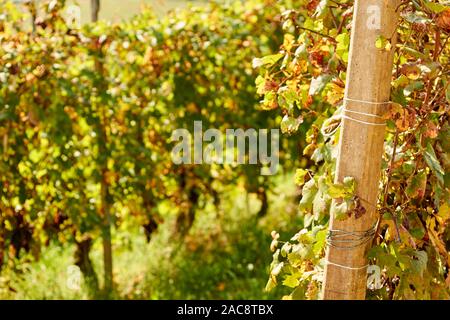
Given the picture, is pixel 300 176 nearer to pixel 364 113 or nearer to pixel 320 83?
pixel 320 83

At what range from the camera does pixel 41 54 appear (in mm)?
3748

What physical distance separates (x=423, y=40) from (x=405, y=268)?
2.16 ft

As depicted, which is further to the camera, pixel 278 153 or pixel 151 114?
pixel 278 153

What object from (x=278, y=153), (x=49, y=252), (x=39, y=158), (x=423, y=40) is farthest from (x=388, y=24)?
(x=49, y=252)

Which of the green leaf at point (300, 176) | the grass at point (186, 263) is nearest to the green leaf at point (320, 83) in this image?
the green leaf at point (300, 176)

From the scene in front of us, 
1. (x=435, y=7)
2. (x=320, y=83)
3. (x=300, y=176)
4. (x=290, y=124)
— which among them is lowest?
(x=300, y=176)

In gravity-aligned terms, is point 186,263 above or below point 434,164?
below

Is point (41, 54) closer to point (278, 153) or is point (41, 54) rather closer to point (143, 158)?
point (143, 158)

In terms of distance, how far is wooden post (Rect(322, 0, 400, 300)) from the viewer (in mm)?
1729

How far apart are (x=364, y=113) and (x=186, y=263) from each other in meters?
3.01

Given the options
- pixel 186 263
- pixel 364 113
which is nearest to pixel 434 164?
pixel 364 113

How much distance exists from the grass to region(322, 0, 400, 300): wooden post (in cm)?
230

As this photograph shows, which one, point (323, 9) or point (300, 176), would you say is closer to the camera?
point (323, 9)

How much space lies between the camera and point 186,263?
4621mm
